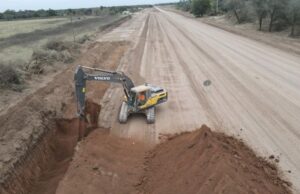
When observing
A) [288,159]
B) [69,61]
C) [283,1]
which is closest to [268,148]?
[288,159]

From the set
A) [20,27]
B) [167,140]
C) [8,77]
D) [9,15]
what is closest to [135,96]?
[167,140]

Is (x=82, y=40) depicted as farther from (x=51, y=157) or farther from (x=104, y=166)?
(x=104, y=166)

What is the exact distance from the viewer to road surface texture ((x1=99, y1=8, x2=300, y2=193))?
13516 millimetres

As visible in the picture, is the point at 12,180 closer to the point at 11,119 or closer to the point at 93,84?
the point at 11,119

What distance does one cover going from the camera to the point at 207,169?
9789mm

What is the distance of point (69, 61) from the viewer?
27344 mm

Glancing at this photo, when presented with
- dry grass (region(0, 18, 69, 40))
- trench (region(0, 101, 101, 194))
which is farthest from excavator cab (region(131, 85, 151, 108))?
dry grass (region(0, 18, 69, 40))

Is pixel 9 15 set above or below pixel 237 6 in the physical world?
below

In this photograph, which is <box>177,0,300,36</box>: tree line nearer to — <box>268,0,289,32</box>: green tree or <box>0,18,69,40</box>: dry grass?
<box>268,0,289,32</box>: green tree

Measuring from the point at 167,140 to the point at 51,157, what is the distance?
3.85 metres

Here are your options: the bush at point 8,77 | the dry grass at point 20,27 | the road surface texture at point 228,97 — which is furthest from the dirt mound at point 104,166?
the dry grass at point 20,27

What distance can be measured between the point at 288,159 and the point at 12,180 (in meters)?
7.87

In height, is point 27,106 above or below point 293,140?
above

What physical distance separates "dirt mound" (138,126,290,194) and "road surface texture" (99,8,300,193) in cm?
82
